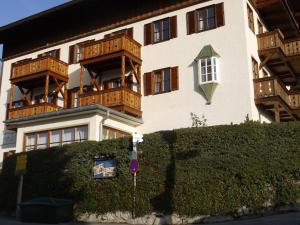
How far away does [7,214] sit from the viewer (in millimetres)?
20734

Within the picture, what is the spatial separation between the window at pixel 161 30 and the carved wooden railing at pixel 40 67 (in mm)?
6009

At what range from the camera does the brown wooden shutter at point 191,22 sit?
2459cm

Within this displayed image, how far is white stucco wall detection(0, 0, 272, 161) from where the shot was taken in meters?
22.3

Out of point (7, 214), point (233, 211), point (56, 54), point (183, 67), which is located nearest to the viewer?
point (233, 211)

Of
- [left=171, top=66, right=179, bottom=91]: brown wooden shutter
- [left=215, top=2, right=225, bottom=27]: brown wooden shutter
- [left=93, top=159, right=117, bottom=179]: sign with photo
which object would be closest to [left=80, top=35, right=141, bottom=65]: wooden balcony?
[left=171, top=66, right=179, bottom=91]: brown wooden shutter

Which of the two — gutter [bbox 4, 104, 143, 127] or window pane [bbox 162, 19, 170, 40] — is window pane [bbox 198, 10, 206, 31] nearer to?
window pane [bbox 162, 19, 170, 40]

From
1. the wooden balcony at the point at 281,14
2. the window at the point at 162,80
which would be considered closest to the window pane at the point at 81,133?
the window at the point at 162,80

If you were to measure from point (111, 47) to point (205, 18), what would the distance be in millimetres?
5496

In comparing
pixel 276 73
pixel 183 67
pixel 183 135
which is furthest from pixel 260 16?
pixel 183 135

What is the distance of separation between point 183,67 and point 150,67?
226cm

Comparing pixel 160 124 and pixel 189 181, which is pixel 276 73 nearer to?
pixel 160 124

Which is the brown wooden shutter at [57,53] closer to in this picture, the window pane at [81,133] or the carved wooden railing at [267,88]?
the window pane at [81,133]

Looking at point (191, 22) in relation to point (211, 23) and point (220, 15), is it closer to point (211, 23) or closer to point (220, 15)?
point (211, 23)

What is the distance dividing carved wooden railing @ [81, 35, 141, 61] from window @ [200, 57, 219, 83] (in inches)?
173
